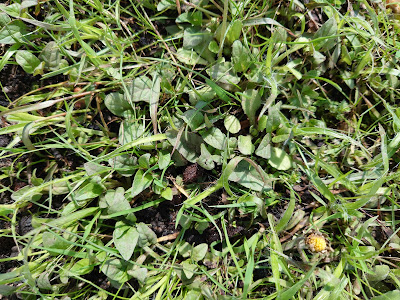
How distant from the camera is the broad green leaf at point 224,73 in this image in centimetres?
164

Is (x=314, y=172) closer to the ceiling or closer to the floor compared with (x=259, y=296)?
closer to the ceiling

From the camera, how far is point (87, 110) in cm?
171

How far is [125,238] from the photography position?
153 cm

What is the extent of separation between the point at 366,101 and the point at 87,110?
156 cm

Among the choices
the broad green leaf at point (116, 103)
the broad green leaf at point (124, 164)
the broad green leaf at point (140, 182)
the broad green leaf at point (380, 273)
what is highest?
the broad green leaf at point (116, 103)

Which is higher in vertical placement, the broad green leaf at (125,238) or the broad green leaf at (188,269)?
the broad green leaf at (125,238)

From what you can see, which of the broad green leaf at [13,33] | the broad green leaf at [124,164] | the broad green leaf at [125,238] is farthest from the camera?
the broad green leaf at [13,33]

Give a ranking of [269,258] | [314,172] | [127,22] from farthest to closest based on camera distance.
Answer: [127,22] → [314,172] → [269,258]

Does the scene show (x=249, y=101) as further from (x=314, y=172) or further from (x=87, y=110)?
(x=87, y=110)

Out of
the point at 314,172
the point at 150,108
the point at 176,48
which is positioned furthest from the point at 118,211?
the point at 314,172

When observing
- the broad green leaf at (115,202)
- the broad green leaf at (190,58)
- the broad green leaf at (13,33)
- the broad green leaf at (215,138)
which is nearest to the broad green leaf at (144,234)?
the broad green leaf at (115,202)

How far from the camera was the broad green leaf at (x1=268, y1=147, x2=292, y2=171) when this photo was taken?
5.30 feet

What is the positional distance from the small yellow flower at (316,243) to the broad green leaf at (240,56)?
2.98 feet

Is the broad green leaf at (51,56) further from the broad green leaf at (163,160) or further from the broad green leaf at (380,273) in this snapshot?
the broad green leaf at (380,273)
